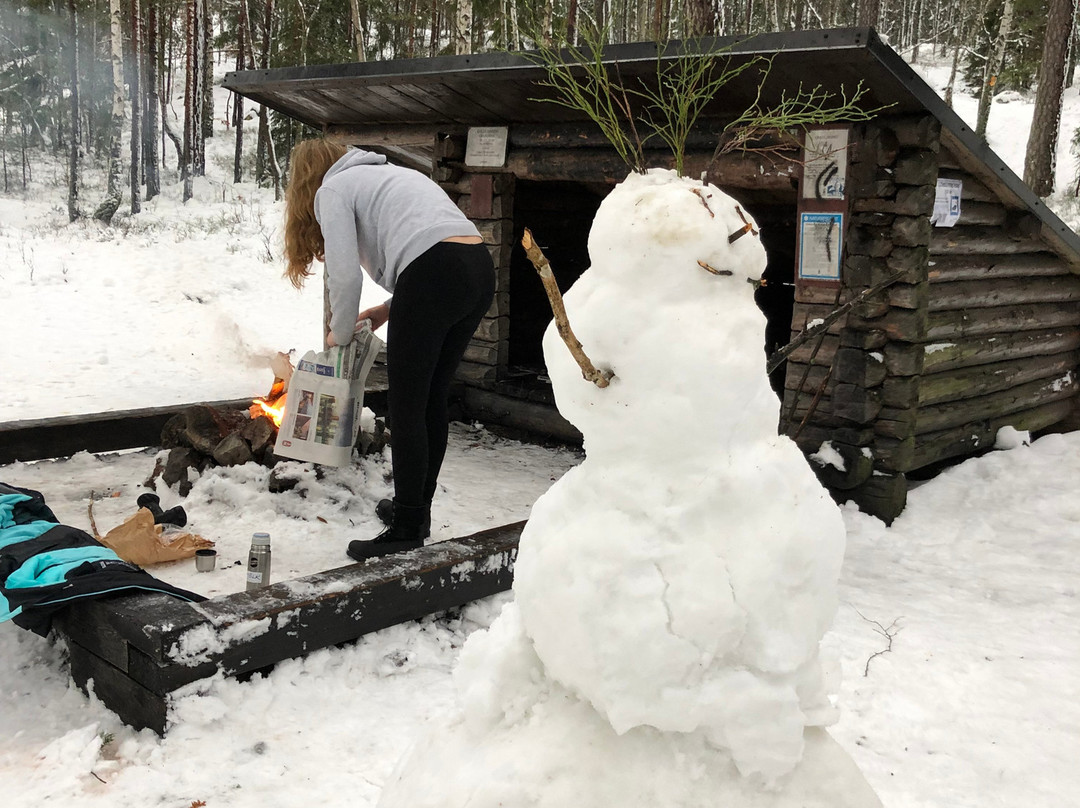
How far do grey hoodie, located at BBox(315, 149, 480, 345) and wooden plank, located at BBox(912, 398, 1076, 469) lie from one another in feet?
11.0

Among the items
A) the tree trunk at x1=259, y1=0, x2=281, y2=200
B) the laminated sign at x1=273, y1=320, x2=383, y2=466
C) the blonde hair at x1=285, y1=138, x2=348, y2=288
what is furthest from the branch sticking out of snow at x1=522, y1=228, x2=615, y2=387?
the tree trunk at x1=259, y1=0, x2=281, y2=200

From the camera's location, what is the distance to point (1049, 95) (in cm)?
1259

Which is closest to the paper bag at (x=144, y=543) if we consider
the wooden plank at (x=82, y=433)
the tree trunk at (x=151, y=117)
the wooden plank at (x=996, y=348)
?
the wooden plank at (x=82, y=433)

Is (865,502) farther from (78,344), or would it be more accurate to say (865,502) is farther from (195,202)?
(195,202)

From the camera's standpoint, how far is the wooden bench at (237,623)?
258 centimetres

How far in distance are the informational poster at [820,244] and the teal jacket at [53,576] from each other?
3.55m

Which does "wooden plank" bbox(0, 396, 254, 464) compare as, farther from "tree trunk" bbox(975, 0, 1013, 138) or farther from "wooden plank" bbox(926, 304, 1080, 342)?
"tree trunk" bbox(975, 0, 1013, 138)

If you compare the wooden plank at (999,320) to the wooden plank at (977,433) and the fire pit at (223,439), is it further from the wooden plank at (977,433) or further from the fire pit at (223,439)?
the fire pit at (223,439)

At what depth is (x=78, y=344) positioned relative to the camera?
10.0 meters

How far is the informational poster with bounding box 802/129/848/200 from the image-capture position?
4648mm

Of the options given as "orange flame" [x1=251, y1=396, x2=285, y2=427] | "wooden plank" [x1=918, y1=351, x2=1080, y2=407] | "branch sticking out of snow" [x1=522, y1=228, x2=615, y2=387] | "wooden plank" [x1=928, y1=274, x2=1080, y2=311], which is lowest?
"orange flame" [x1=251, y1=396, x2=285, y2=427]

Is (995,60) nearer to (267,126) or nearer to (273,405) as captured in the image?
(267,126)

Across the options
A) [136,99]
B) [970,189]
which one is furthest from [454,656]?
[136,99]

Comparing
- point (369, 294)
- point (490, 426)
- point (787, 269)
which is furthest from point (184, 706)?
point (369, 294)
